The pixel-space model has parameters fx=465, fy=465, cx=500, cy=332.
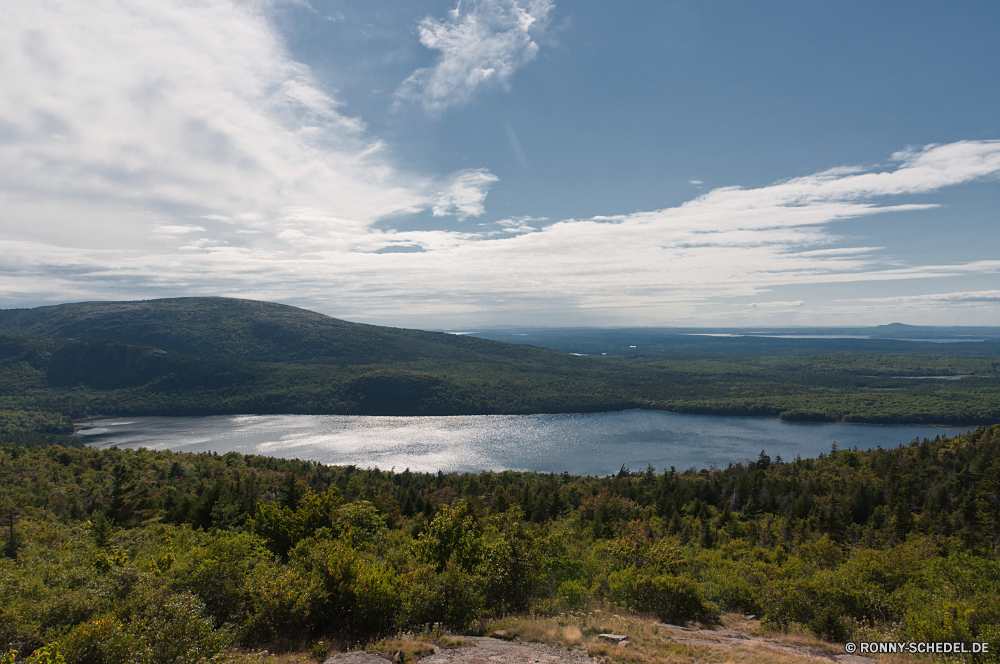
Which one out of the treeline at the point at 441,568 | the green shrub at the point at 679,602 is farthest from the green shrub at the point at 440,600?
the green shrub at the point at 679,602

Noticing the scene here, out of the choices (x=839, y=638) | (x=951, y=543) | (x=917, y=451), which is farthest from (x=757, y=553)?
(x=917, y=451)

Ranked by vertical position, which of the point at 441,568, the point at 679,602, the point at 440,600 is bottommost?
the point at 679,602

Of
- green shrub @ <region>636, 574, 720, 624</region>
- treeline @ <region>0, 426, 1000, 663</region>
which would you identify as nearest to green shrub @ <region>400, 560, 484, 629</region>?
treeline @ <region>0, 426, 1000, 663</region>

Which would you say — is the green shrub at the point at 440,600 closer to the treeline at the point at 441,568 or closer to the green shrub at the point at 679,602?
the treeline at the point at 441,568

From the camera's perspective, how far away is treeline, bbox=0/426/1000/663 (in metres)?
20.5

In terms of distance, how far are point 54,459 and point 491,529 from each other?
464 feet

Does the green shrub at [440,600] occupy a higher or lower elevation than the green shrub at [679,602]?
higher

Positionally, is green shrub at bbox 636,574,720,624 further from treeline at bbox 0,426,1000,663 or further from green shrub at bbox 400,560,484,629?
green shrub at bbox 400,560,484,629

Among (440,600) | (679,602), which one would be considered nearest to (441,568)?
(440,600)

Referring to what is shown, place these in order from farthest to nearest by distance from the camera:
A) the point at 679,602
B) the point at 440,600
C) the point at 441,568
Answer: the point at 441,568 → the point at 679,602 → the point at 440,600

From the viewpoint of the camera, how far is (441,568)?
3177 cm

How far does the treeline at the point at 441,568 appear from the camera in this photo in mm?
20484

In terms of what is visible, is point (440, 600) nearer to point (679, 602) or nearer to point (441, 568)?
point (441, 568)

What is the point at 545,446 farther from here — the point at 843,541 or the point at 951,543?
the point at 951,543
